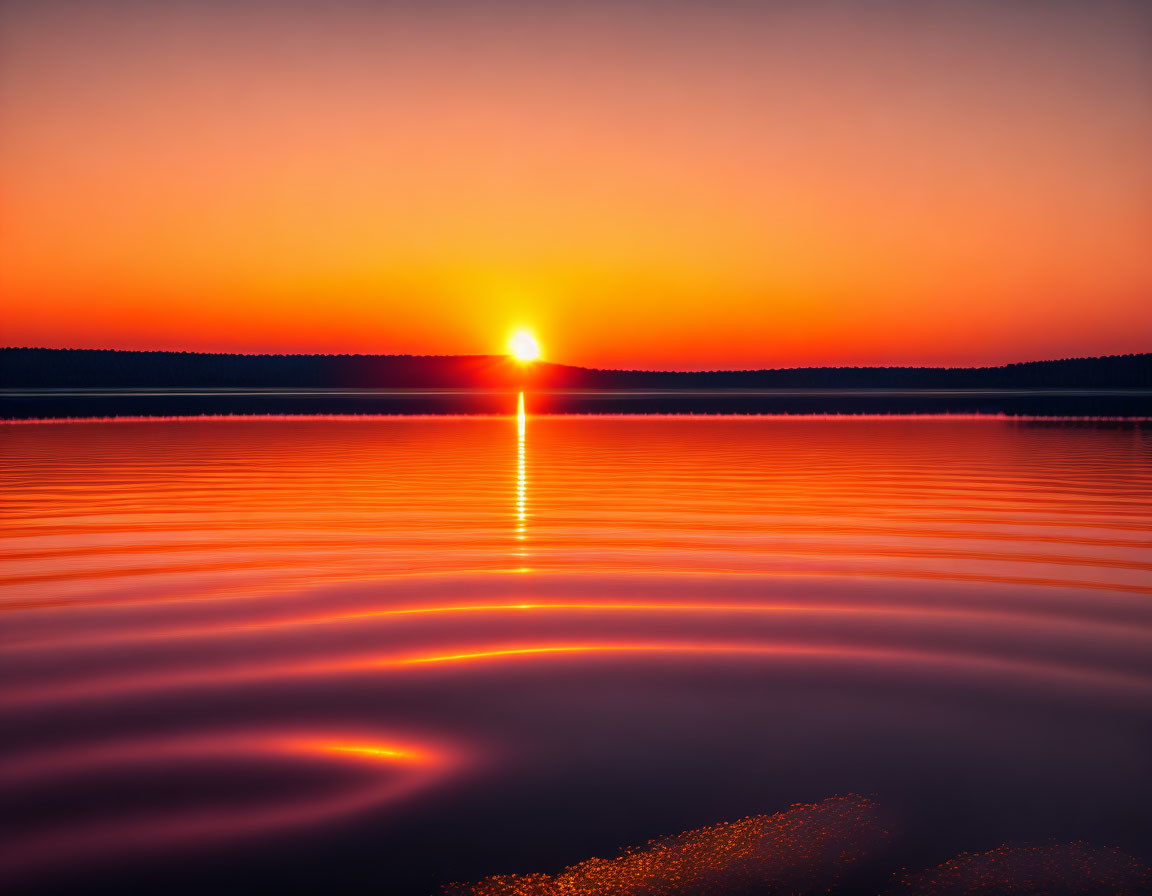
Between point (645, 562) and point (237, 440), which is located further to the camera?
point (237, 440)

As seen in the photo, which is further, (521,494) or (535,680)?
(521,494)

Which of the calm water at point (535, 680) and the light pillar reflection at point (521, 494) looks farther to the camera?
the light pillar reflection at point (521, 494)

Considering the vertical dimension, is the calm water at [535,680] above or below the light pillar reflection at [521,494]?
below

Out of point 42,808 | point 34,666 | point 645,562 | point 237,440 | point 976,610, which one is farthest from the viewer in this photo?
point 237,440

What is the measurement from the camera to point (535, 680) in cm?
754

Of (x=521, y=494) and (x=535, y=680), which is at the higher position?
(x=521, y=494)

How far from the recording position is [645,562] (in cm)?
1224

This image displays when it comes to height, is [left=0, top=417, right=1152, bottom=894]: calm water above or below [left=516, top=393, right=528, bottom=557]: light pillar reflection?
below

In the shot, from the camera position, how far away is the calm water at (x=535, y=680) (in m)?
4.96

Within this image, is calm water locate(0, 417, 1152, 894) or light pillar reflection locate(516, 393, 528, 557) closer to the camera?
calm water locate(0, 417, 1152, 894)

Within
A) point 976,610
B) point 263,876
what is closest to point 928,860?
point 263,876

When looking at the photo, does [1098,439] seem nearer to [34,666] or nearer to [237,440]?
[237,440]

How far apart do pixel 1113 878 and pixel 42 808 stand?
201 inches

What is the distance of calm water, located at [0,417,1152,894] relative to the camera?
4.96 metres
